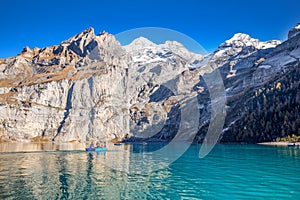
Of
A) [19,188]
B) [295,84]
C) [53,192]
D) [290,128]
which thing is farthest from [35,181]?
[295,84]

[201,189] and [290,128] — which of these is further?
[290,128]

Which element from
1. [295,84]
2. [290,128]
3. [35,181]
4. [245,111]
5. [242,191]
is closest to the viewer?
[242,191]

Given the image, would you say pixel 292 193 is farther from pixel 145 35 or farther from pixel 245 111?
pixel 245 111

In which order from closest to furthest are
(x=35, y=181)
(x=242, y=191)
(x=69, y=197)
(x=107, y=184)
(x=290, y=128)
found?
(x=69, y=197), (x=242, y=191), (x=107, y=184), (x=35, y=181), (x=290, y=128)

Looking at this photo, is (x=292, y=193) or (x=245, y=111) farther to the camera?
(x=245, y=111)

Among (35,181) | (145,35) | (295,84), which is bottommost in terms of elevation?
(35,181)

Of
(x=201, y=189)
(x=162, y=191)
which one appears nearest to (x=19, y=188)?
(x=162, y=191)

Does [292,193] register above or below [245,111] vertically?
below

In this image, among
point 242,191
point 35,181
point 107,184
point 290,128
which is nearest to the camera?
point 242,191

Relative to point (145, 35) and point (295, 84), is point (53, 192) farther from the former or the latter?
point (295, 84)

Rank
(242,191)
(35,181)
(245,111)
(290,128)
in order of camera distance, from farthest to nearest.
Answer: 1. (245,111)
2. (290,128)
3. (35,181)
4. (242,191)
